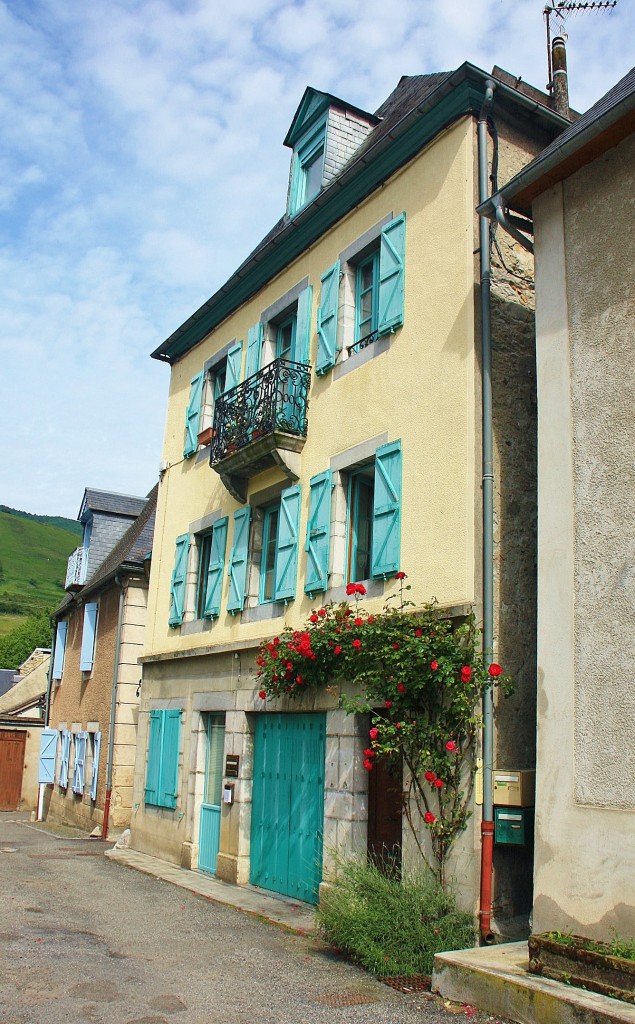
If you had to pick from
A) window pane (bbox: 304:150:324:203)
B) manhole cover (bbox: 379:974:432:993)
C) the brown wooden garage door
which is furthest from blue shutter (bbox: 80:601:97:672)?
manhole cover (bbox: 379:974:432:993)

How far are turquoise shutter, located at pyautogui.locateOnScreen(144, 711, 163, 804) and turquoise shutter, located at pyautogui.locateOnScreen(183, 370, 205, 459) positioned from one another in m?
3.92

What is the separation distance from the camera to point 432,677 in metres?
7.28

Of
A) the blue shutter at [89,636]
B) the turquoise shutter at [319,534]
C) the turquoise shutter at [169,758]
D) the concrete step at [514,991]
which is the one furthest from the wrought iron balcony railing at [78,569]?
the concrete step at [514,991]

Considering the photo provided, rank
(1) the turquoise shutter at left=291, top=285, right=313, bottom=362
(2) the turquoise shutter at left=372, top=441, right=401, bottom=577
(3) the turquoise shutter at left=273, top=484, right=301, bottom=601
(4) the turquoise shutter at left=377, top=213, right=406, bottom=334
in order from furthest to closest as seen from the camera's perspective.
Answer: (1) the turquoise shutter at left=291, top=285, right=313, bottom=362, (3) the turquoise shutter at left=273, top=484, right=301, bottom=601, (4) the turquoise shutter at left=377, top=213, right=406, bottom=334, (2) the turquoise shutter at left=372, top=441, right=401, bottom=577

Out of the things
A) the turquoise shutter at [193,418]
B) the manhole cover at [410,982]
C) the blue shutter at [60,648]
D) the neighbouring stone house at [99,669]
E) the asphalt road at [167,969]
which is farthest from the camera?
the blue shutter at [60,648]

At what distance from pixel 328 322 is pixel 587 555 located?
16.3 feet

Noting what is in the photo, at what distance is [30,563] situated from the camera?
410 ft

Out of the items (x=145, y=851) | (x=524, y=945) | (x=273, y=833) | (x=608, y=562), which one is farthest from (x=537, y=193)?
(x=145, y=851)

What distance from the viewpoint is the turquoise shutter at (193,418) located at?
1354 centimetres

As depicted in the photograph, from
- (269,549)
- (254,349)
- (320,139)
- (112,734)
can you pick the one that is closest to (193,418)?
(254,349)

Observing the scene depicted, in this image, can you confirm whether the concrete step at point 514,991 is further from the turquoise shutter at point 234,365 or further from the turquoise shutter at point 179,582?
the turquoise shutter at point 234,365

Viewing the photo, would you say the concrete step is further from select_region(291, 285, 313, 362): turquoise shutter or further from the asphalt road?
select_region(291, 285, 313, 362): turquoise shutter

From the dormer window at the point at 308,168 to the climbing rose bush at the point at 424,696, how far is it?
6226 mm

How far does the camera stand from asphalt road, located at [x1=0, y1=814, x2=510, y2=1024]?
555 centimetres
